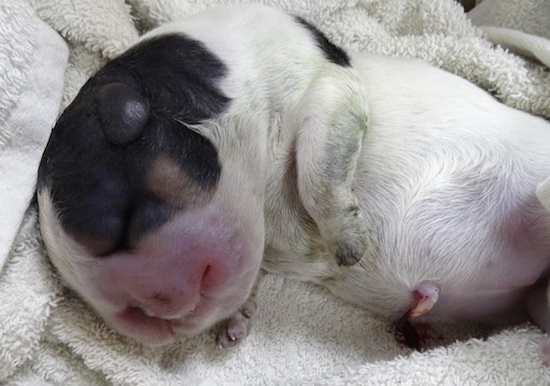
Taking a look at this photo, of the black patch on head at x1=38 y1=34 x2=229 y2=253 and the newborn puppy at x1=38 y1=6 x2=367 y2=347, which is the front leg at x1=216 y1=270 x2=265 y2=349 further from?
the black patch on head at x1=38 y1=34 x2=229 y2=253

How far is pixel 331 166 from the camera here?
5.31 feet

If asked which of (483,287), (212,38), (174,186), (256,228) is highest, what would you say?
(212,38)

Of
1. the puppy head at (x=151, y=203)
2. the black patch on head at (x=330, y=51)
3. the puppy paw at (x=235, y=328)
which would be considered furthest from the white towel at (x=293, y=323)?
the black patch on head at (x=330, y=51)

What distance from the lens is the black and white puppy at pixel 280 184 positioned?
143 centimetres

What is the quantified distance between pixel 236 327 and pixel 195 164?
61 centimetres

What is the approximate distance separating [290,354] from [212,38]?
88 cm

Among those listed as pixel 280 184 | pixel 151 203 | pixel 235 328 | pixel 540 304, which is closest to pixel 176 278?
pixel 151 203

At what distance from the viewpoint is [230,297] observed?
1.57 meters

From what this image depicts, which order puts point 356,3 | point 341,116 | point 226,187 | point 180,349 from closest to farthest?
point 226,187 < point 341,116 < point 180,349 < point 356,3

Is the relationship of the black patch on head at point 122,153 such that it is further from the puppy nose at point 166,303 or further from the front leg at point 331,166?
the front leg at point 331,166

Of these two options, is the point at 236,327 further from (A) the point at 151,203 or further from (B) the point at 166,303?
(A) the point at 151,203

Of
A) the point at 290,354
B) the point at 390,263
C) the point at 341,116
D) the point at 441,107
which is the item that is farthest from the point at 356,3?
the point at 290,354

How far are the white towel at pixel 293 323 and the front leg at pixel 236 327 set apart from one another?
35 millimetres

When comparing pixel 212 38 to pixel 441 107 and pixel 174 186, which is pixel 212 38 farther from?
pixel 441 107
